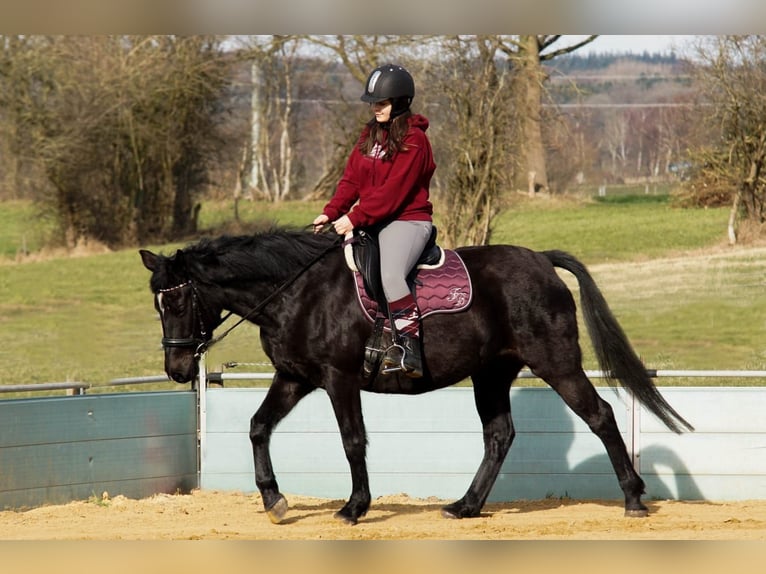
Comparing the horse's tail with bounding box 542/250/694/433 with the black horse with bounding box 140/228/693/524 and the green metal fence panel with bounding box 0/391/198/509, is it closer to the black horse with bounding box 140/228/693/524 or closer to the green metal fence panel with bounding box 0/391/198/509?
the black horse with bounding box 140/228/693/524

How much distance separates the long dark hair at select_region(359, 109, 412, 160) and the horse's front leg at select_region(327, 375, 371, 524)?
138 centimetres

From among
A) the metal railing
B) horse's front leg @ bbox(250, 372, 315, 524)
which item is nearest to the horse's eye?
horse's front leg @ bbox(250, 372, 315, 524)

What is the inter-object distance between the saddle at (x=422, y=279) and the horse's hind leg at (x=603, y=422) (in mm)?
796

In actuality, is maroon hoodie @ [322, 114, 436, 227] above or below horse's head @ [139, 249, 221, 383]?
above

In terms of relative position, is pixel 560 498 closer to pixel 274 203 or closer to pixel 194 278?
pixel 194 278

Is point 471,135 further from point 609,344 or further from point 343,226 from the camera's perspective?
point 343,226

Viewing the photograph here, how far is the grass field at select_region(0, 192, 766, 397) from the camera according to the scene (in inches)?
591

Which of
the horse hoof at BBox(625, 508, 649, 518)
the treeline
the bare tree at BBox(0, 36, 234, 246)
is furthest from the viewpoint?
the bare tree at BBox(0, 36, 234, 246)

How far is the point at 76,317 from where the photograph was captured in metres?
17.6

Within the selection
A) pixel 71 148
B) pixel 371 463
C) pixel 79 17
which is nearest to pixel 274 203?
pixel 71 148

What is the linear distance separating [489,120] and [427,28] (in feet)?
32.3

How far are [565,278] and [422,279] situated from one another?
399 inches

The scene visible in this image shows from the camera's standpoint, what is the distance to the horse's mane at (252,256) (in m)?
6.95

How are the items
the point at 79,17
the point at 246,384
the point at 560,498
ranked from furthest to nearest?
the point at 246,384
the point at 560,498
the point at 79,17
